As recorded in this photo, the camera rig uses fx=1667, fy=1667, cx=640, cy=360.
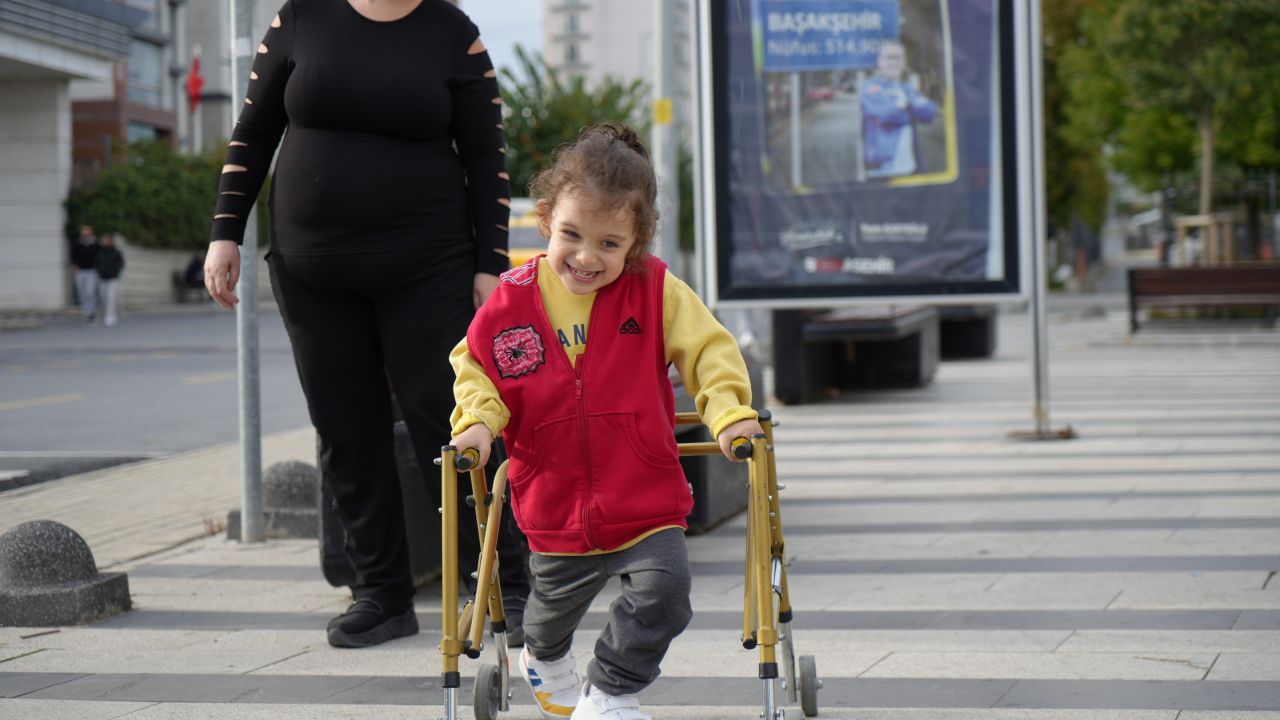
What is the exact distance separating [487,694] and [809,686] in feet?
2.45

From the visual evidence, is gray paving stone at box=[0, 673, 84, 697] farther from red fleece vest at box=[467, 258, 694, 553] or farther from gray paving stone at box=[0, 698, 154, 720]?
red fleece vest at box=[467, 258, 694, 553]

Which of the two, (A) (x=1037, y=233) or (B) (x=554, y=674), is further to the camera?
(A) (x=1037, y=233)

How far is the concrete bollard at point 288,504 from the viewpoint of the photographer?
693 centimetres

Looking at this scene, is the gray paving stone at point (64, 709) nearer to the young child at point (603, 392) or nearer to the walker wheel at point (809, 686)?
the young child at point (603, 392)

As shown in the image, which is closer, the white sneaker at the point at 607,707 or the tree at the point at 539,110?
the white sneaker at the point at 607,707

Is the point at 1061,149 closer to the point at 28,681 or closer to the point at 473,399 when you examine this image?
the point at 28,681

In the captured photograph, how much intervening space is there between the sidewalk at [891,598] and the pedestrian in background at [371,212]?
0.57 m

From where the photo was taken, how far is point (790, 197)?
10320 millimetres

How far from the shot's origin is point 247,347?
6.83 m

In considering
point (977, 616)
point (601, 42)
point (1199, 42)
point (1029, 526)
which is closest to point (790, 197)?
point (1029, 526)

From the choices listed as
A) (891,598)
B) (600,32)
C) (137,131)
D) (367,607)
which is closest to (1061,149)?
(137,131)

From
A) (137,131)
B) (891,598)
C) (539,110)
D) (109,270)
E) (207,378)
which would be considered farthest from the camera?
(137,131)

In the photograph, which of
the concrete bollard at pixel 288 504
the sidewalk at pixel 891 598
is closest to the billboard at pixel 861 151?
the sidewalk at pixel 891 598

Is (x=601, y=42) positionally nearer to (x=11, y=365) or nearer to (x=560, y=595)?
(x=11, y=365)
